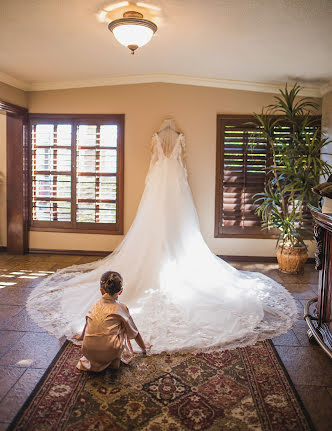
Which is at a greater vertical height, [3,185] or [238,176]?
[238,176]

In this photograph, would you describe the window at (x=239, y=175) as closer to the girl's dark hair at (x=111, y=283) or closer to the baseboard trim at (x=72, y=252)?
the baseboard trim at (x=72, y=252)

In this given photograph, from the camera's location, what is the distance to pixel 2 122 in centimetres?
611

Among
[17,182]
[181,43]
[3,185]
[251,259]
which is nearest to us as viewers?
[181,43]

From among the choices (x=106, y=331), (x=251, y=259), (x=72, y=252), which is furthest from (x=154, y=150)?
(x=106, y=331)

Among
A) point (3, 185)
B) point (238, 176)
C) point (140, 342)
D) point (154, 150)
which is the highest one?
point (154, 150)

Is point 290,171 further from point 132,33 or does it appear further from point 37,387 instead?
point 37,387

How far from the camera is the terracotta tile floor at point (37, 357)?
2.28 m

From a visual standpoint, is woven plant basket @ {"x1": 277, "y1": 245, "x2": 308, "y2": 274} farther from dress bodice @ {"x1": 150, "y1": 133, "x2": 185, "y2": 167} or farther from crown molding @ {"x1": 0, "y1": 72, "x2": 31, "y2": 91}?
crown molding @ {"x1": 0, "y1": 72, "x2": 31, "y2": 91}

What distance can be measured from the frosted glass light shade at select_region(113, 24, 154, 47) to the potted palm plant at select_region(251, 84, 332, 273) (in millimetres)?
2196

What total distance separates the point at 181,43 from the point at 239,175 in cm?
224

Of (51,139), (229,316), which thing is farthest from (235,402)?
(51,139)

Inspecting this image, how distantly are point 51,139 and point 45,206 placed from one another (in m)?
1.02

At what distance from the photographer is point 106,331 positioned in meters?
2.54

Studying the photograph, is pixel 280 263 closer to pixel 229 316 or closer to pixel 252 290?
pixel 252 290
